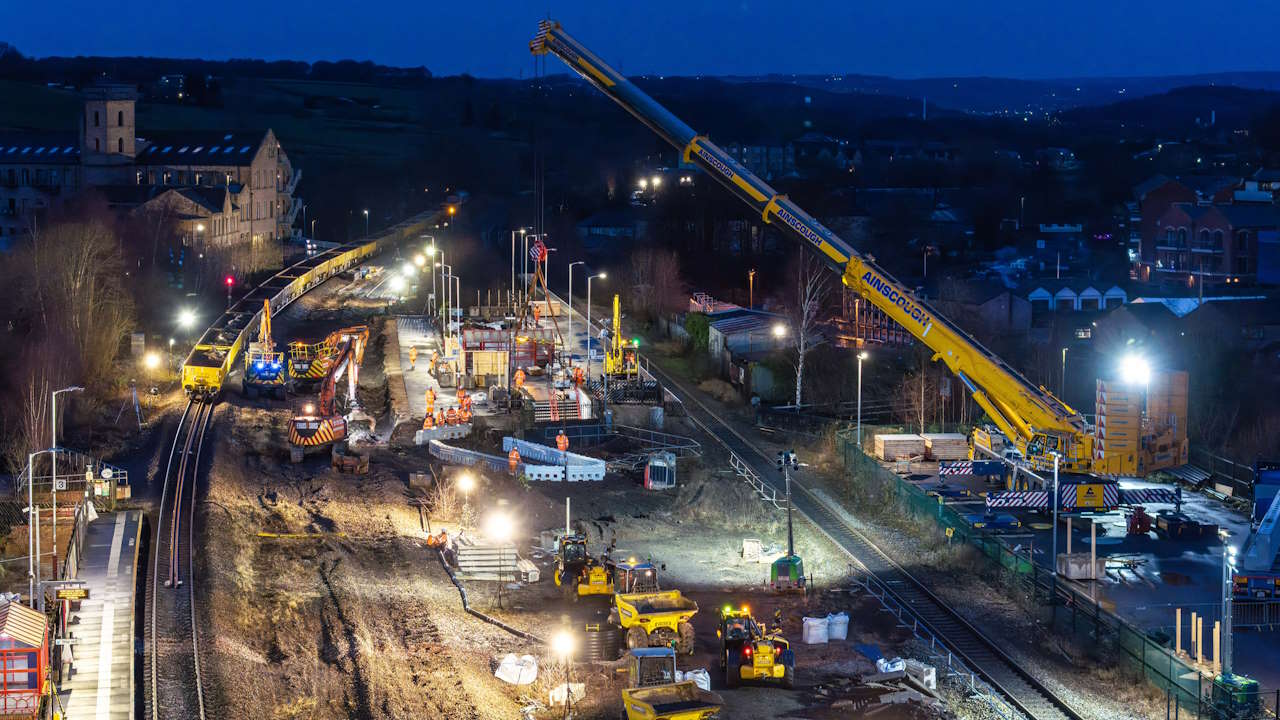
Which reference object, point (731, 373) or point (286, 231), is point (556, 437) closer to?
point (731, 373)

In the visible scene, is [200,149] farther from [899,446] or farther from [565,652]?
[565,652]

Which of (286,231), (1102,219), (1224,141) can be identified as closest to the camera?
(286,231)

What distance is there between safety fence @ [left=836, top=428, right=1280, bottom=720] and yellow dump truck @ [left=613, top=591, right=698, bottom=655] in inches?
269

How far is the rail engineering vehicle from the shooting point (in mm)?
44812

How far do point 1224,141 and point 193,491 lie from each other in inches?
5040

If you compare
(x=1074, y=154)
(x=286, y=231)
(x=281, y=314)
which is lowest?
(x=281, y=314)

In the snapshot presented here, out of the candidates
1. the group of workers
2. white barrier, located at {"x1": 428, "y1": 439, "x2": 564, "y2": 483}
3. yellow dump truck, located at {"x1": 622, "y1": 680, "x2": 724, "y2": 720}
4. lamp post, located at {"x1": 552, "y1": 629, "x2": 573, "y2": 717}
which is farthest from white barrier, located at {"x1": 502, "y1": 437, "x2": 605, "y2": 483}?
yellow dump truck, located at {"x1": 622, "y1": 680, "x2": 724, "y2": 720}

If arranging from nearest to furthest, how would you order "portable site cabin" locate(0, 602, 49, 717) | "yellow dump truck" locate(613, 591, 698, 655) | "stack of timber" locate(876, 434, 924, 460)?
"portable site cabin" locate(0, 602, 49, 717), "yellow dump truck" locate(613, 591, 698, 655), "stack of timber" locate(876, 434, 924, 460)

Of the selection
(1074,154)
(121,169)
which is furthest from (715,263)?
(1074,154)

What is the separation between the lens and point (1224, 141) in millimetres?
141750

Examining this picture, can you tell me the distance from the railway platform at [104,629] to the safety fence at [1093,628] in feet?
50.4

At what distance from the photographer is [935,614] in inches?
1096

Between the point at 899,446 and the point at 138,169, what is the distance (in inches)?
2107

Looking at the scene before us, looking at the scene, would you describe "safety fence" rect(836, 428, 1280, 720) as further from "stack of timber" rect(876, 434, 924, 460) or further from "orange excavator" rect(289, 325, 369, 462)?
"orange excavator" rect(289, 325, 369, 462)
